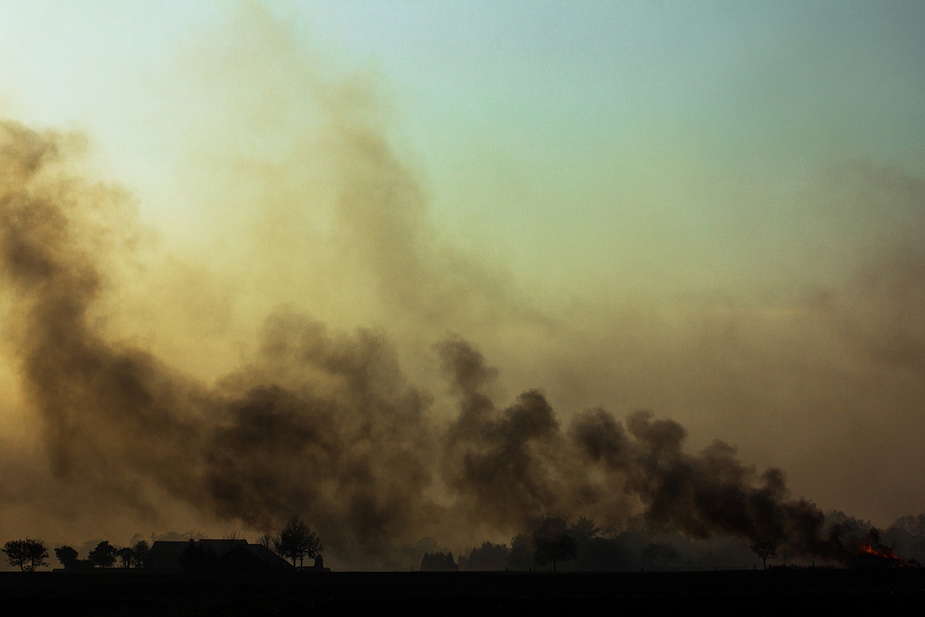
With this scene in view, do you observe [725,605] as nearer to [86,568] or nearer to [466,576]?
[466,576]

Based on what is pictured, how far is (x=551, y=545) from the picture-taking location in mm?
165250

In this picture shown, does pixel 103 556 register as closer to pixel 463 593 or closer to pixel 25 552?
pixel 25 552

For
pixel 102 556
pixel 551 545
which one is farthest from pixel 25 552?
pixel 551 545

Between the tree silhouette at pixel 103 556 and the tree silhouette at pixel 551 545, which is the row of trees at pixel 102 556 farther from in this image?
the tree silhouette at pixel 551 545

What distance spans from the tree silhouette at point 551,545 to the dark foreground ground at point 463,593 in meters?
53.8

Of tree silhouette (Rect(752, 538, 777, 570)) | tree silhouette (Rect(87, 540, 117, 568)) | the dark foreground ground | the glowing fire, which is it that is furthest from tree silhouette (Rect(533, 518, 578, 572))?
tree silhouette (Rect(87, 540, 117, 568))

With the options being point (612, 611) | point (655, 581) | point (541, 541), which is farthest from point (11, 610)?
point (541, 541)

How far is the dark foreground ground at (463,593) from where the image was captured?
7394 cm

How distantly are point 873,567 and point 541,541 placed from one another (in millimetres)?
63411

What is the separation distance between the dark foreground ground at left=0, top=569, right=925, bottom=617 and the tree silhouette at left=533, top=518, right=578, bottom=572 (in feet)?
177

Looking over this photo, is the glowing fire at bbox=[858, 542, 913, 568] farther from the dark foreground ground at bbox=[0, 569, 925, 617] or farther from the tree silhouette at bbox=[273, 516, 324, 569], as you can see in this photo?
the tree silhouette at bbox=[273, 516, 324, 569]

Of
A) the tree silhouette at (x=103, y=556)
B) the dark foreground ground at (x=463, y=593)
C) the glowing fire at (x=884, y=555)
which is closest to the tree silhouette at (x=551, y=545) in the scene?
the dark foreground ground at (x=463, y=593)

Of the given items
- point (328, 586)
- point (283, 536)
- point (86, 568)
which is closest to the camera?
point (328, 586)

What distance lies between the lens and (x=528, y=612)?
236 ft
